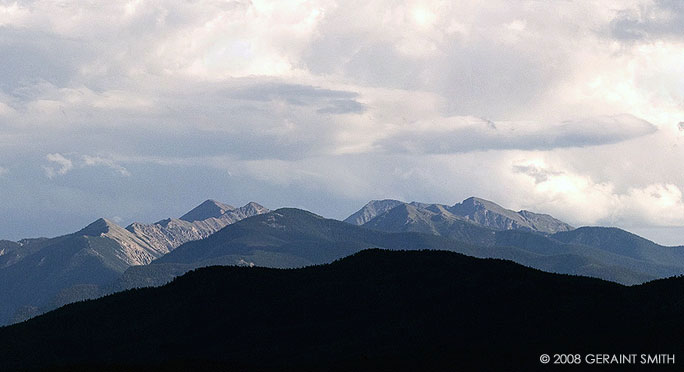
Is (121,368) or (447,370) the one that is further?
(447,370)

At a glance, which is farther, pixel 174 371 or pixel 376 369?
pixel 376 369

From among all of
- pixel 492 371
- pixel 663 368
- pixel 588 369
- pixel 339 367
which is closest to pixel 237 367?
pixel 339 367

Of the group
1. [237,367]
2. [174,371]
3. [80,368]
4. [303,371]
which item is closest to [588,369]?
[303,371]

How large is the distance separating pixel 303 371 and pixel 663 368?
235ft

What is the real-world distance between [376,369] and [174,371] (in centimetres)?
4283

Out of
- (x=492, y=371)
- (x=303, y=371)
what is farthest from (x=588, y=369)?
(x=303, y=371)

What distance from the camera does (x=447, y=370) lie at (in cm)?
19975

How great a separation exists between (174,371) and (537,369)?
73931 mm

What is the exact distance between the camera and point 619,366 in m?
192

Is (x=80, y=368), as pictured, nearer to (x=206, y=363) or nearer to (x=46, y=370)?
(x=46, y=370)

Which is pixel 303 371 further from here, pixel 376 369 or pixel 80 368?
pixel 80 368

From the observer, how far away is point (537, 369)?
194 metres

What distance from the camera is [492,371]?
198 meters

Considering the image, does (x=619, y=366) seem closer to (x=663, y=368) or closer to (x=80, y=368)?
(x=663, y=368)
